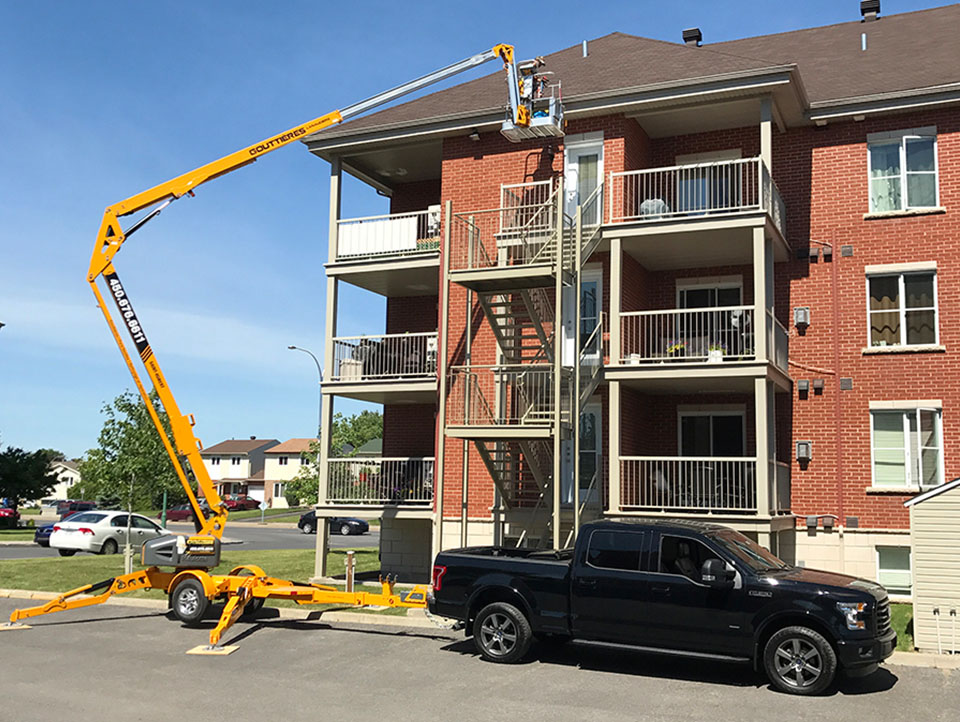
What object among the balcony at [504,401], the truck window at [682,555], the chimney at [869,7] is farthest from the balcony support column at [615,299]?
the chimney at [869,7]

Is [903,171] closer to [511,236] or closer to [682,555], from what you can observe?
[511,236]

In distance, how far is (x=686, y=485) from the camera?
1966cm

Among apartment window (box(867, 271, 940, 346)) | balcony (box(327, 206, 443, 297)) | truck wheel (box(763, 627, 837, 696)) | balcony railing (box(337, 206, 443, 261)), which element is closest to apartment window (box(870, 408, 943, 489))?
apartment window (box(867, 271, 940, 346))

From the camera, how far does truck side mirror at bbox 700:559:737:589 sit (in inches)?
458

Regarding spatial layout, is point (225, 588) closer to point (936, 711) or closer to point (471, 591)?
point (471, 591)

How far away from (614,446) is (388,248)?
7701mm

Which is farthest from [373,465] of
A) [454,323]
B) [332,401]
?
[454,323]

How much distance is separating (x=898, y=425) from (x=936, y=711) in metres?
10.6

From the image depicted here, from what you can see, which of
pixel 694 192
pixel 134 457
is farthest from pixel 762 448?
pixel 134 457

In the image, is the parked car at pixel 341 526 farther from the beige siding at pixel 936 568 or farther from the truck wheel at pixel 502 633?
the beige siding at pixel 936 568

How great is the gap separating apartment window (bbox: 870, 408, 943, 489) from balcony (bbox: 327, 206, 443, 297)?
10.3 metres

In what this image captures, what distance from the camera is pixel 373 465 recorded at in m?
22.7

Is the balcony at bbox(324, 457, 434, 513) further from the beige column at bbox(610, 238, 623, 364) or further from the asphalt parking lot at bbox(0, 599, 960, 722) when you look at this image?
the asphalt parking lot at bbox(0, 599, 960, 722)

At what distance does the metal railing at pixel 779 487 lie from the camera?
18.8m
